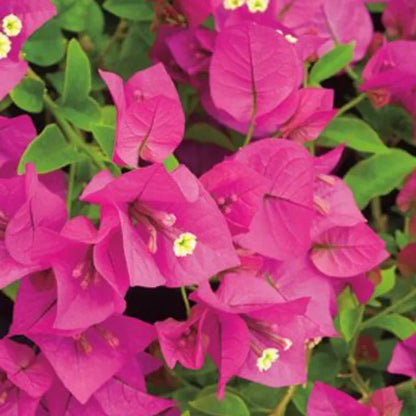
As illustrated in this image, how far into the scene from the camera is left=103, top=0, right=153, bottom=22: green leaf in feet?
2.81

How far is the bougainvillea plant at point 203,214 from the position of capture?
0.66 meters

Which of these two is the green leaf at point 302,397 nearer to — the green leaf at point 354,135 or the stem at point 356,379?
the stem at point 356,379

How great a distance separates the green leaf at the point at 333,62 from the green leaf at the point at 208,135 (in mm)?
112

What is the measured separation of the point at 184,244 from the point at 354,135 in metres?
0.27

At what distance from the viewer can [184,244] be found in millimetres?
668

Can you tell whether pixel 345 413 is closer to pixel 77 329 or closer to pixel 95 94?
pixel 77 329

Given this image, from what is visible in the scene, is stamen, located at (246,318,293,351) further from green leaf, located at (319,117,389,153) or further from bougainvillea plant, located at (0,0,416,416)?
green leaf, located at (319,117,389,153)

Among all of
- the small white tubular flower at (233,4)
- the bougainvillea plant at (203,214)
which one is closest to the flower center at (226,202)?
the bougainvillea plant at (203,214)

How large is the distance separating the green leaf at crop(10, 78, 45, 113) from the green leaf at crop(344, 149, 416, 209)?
311mm

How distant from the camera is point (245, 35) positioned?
74cm

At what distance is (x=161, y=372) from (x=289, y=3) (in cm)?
39

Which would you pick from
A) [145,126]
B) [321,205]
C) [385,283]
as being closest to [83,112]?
[145,126]

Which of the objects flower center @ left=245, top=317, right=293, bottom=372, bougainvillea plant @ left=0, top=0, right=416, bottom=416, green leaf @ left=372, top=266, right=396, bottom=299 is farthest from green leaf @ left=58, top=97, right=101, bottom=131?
green leaf @ left=372, top=266, right=396, bottom=299

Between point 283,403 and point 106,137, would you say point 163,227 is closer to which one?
point 106,137
